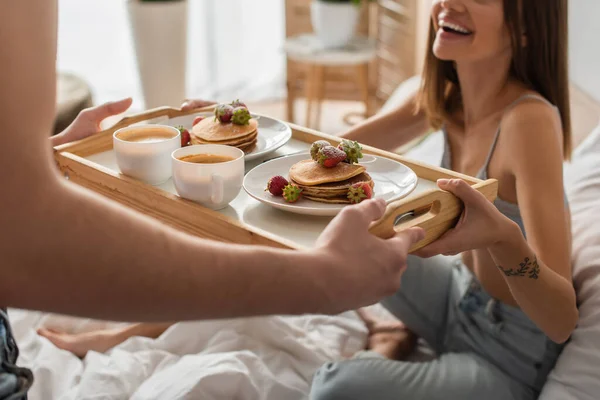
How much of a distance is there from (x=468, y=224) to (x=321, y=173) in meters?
0.23

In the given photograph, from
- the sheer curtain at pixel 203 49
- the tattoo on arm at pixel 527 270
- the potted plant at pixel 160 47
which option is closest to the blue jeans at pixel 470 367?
the tattoo on arm at pixel 527 270

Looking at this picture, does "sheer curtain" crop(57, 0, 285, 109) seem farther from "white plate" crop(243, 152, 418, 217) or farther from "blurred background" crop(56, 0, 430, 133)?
"white plate" crop(243, 152, 418, 217)

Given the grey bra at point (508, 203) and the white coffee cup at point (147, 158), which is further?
the grey bra at point (508, 203)

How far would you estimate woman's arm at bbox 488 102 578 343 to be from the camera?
4.09 feet

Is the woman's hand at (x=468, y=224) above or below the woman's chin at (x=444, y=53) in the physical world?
below

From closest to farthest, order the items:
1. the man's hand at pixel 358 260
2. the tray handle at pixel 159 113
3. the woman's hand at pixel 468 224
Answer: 1. the man's hand at pixel 358 260
2. the woman's hand at pixel 468 224
3. the tray handle at pixel 159 113

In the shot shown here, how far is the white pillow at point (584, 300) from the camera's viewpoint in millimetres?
1340

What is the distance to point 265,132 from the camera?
1.44 meters

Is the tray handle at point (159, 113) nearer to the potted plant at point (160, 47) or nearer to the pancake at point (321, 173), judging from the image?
the pancake at point (321, 173)

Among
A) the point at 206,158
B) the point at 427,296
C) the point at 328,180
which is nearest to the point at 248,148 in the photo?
the point at 206,158

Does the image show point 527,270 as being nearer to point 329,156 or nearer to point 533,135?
point 533,135

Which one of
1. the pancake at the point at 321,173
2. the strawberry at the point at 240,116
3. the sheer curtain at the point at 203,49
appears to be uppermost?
the strawberry at the point at 240,116

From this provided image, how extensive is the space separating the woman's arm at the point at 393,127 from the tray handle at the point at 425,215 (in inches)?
26.1

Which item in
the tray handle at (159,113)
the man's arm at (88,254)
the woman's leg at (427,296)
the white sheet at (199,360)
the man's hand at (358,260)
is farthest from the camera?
the woman's leg at (427,296)
